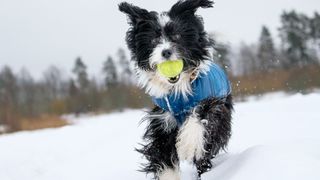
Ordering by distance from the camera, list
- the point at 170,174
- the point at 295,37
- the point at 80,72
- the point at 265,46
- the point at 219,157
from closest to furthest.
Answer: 1. the point at 170,174
2. the point at 219,157
3. the point at 295,37
4. the point at 265,46
5. the point at 80,72

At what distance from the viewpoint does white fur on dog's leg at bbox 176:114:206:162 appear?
5031 millimetres

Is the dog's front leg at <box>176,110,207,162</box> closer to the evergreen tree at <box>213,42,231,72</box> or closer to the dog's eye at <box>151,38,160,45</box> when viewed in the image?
the dog's eye at <box>151,38,160,45</box>

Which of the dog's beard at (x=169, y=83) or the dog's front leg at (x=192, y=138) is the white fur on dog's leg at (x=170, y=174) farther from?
the dog's beard at (x=169, y=83)

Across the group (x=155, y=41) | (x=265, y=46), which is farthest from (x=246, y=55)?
(x=155, y=41)

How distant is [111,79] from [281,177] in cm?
6396

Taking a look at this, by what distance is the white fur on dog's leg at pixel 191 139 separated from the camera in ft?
Answer: 16.5

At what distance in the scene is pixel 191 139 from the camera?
5047 millimetres

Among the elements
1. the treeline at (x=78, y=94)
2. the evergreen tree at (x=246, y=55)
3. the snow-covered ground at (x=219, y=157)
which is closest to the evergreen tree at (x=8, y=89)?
the treeline at (x=78, y=94)

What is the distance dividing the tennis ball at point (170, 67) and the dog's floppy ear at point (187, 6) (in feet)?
2.12

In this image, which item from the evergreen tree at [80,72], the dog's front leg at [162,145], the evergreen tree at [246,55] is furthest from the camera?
the evergreen tree at [80,72]

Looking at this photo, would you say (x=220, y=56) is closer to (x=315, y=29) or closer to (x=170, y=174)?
(x=170, y=174)

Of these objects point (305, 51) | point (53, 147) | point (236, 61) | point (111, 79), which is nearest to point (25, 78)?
point (111, 79)

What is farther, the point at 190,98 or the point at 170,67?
the point at 190,98

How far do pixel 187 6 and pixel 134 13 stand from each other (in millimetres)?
533
